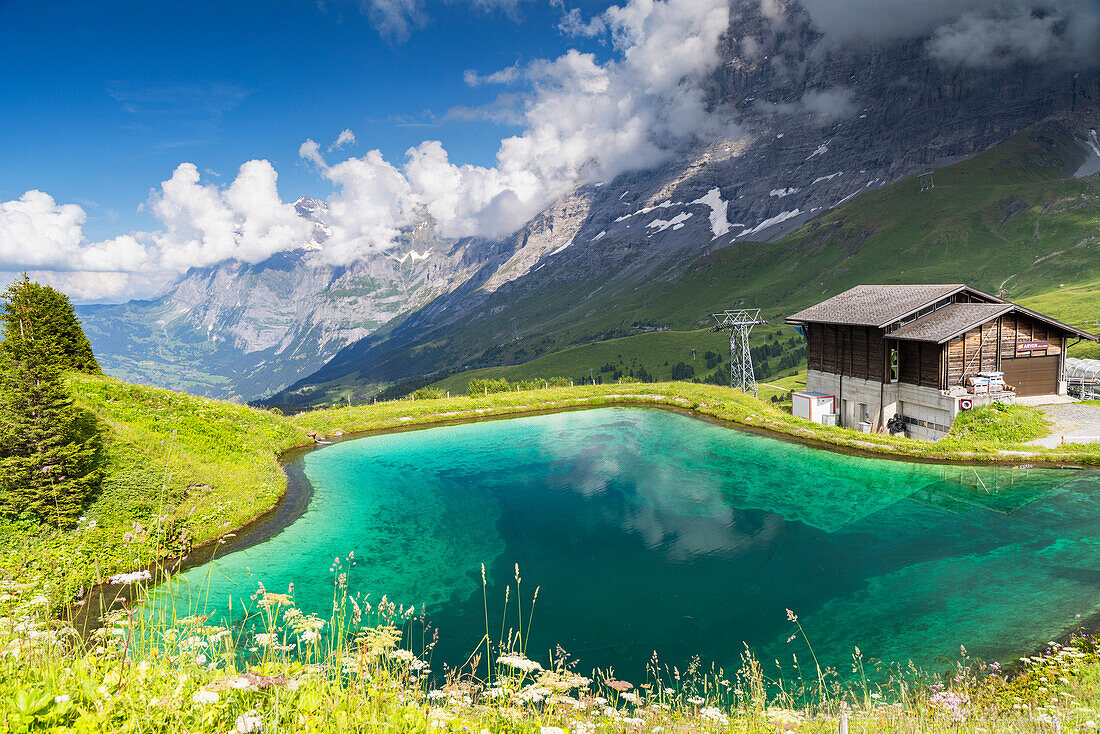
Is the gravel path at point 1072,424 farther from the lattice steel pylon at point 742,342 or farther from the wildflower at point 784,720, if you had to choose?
the wildflower at point 784,720

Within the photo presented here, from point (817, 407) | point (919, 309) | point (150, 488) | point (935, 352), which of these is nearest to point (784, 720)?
point (150, 488)

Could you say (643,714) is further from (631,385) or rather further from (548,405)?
(631,385)

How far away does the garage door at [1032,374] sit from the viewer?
33344mm

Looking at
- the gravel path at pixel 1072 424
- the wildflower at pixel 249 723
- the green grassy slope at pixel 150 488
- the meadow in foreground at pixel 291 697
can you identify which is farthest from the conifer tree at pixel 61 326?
the gravel path at pixel 1072 424

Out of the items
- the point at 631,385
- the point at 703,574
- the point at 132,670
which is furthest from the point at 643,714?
the point at 631,385

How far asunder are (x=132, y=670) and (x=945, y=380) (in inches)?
1547

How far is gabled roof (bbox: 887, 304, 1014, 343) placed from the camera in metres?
31.0

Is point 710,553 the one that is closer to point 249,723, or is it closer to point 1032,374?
point 249,723

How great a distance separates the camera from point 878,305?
37781 millimetres

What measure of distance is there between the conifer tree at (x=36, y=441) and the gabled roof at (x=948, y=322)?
41.8m

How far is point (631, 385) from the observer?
A: 56031 millimetres

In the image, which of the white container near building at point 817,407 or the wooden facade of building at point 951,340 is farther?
the white container near building at point 817,407

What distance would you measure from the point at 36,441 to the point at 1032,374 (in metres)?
51.3

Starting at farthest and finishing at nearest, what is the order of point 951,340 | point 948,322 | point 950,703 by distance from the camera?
point 948,322 → point 951,340 → point 950,703
